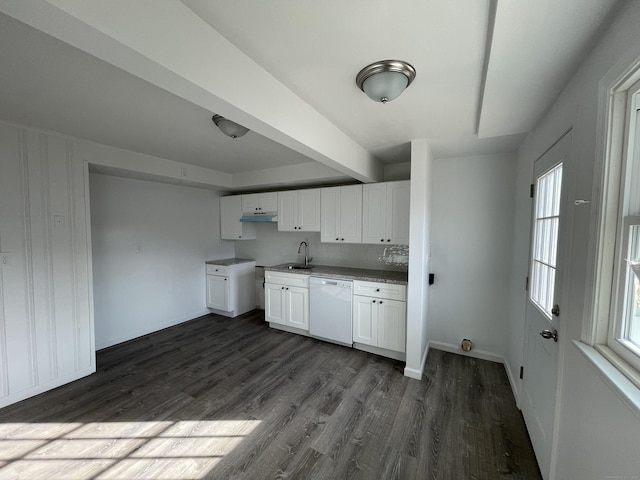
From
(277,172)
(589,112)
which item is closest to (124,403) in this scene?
(277,172)

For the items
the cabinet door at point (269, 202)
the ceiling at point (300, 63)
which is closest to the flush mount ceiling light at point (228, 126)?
the ceiling at point (300, 63)

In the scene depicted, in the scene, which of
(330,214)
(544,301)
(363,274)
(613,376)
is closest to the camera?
(613,376)

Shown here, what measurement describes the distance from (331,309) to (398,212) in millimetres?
1451

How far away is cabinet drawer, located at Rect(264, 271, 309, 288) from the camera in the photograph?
348 cm

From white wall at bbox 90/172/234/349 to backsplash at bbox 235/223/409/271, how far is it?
0.79 metres

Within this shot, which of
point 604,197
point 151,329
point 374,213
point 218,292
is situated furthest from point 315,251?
point 604,197

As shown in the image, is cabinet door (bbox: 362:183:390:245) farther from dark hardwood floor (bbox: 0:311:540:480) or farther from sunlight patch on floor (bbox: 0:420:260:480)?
sunlight patch on floor (bbox: 0:420:260:480)

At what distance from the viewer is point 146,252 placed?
11.9 ft

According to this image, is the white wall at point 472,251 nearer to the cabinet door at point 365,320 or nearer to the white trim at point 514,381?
the white trim at point 514,381

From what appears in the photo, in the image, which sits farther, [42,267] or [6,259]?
[42,267]

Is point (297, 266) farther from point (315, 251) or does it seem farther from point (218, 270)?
point (218, 270)

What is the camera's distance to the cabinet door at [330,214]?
3.42 meters

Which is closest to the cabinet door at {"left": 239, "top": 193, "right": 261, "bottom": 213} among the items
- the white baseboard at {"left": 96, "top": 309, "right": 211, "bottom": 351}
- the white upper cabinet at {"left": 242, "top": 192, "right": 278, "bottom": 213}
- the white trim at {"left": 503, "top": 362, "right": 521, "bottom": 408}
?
the white upper cabinet at {"left": 242, "top": 192, "right": 278, "bottom": 213}

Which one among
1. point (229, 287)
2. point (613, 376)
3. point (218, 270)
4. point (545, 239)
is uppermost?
point (545, 239)
